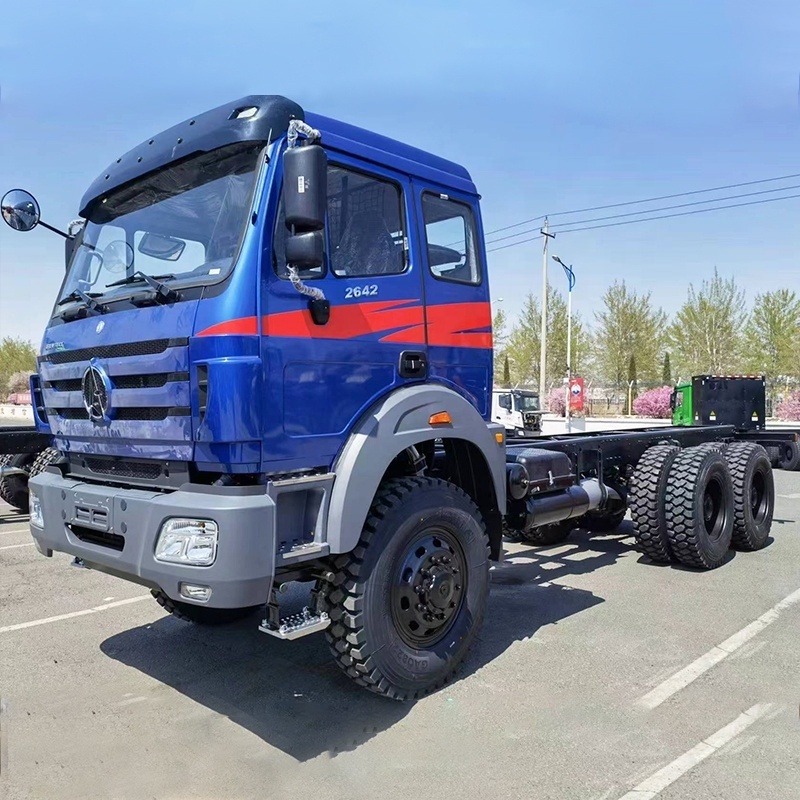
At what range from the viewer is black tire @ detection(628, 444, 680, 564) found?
6.55m

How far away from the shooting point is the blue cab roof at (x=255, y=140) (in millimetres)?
3553

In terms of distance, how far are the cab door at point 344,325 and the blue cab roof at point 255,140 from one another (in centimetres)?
12

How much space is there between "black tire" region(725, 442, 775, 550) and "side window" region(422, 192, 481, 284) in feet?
14.2

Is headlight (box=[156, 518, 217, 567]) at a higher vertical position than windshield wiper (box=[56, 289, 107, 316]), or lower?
lower

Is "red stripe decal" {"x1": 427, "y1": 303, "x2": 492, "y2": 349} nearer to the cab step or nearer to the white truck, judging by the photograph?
the cab step

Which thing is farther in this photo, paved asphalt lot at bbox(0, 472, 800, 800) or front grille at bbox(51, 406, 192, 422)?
front grille at bbox(51, 406, 192, 422)

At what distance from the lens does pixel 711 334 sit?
122 ft

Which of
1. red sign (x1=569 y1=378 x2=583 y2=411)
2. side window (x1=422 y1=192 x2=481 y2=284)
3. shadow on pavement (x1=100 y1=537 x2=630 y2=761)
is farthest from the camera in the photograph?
red sign (x1=569 y1=378 x2=583 y2=411)

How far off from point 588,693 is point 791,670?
1.35 metres

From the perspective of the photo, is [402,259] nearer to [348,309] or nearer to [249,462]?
[348,309]

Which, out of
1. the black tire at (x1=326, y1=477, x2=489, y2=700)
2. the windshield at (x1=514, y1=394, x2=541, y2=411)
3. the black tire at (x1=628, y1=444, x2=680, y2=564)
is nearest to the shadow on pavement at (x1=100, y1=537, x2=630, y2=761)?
the black tire at (x1=326, y1=477, x2=489, y2=700)

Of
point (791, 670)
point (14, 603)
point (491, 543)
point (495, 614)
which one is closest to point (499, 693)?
point (491, 543)

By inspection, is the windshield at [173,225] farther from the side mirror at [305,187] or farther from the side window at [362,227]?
the side window at [362,227]

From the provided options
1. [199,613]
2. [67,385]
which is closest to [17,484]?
[199,613]
